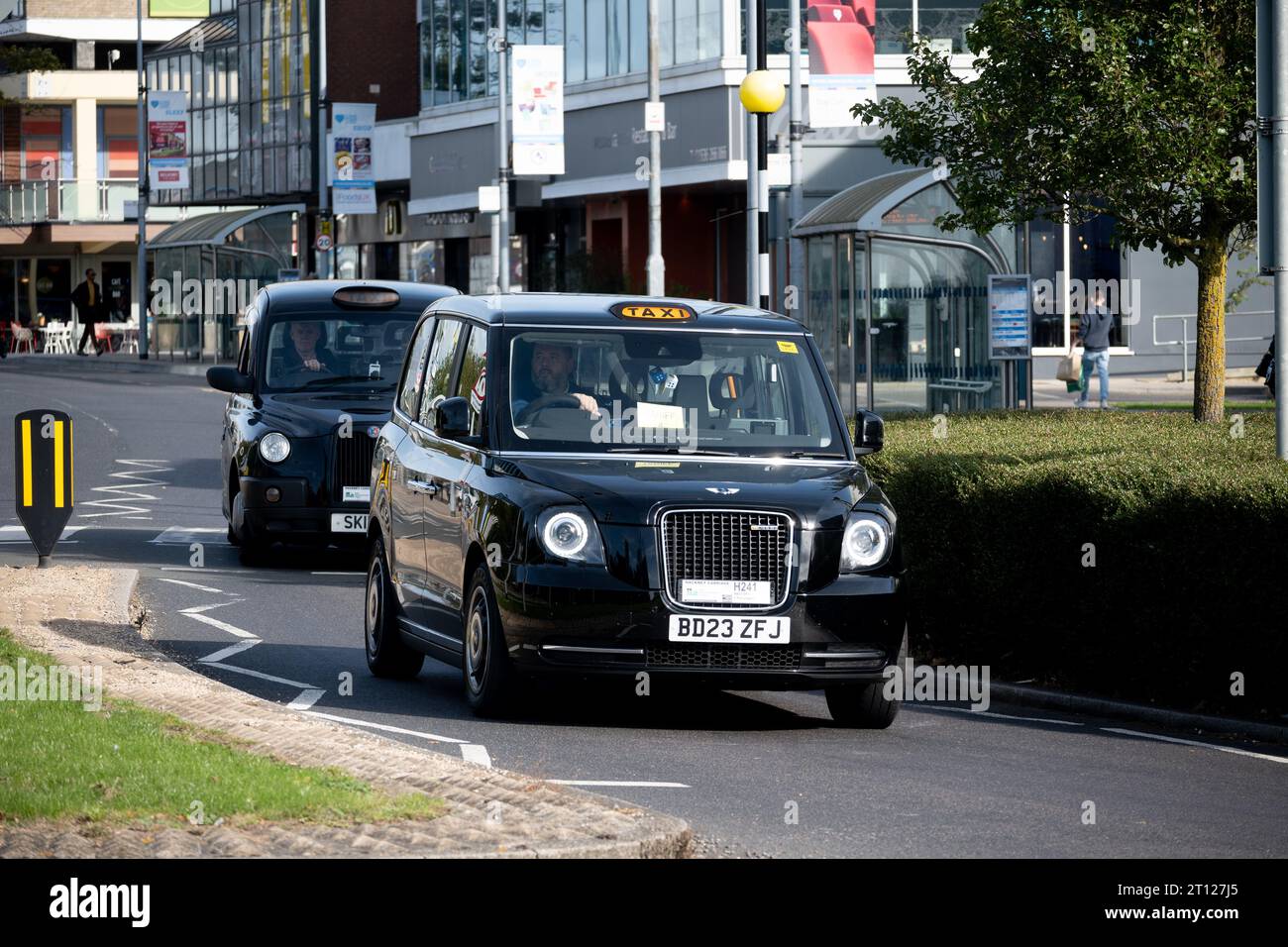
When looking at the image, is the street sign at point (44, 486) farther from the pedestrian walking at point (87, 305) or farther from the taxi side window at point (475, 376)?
the pedestrian walking at point (87, 305)

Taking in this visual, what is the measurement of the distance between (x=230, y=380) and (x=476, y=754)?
8684mm

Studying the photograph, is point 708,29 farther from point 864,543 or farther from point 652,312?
point 864,543

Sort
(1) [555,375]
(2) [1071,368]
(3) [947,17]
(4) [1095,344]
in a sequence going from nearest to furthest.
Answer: (1) [555,375], (4) [1095,344], (2) [1071,368], (3) [947,17]

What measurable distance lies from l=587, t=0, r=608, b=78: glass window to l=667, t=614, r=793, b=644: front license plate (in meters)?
41.7

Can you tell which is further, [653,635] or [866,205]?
[866,205]

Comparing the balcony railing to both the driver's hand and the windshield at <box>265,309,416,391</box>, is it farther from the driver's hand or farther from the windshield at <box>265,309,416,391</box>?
the driver's hand

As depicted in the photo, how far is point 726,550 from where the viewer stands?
976 centimetres

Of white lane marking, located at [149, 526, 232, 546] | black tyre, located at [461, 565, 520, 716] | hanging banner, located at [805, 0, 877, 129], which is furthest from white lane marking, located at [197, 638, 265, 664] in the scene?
hanging banner, located at [805, 0, 877, 129]

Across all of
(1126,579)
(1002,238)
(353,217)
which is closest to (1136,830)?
(1126,579)

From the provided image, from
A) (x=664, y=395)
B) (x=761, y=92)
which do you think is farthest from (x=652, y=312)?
(x=761, y=92)

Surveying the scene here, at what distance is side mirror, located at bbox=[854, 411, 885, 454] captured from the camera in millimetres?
11016

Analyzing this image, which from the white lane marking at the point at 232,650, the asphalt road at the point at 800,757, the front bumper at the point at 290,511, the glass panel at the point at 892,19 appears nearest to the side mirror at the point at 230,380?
the front bumper at the point at 290,511

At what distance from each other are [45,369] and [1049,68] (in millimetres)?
41857

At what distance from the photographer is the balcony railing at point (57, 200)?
80500 mm
